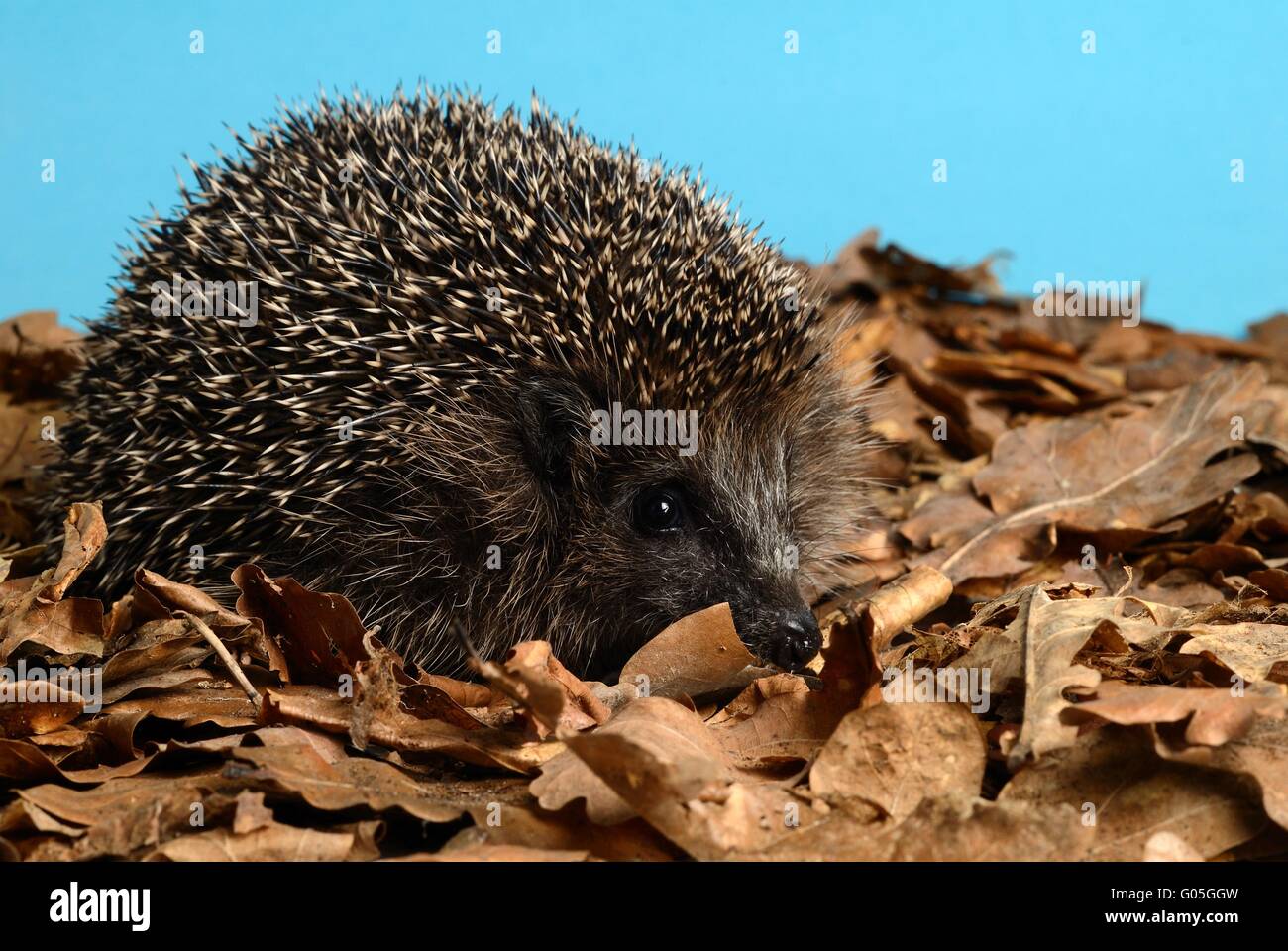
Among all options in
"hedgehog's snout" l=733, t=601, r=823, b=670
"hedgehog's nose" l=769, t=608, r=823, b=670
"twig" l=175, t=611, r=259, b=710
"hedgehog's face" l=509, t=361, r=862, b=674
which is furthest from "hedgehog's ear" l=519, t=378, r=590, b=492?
"twig" l=175, t=611, r=259, b=710

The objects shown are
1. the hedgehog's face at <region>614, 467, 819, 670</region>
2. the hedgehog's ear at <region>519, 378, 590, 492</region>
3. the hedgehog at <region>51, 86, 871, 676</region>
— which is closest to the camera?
the hedgehog at <region>51, 86, 871, 676</region>

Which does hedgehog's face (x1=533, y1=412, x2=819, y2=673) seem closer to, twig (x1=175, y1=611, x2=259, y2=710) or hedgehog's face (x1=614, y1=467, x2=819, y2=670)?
hedgehog's face (x1=614, y1=467, x2=819, y2=670)

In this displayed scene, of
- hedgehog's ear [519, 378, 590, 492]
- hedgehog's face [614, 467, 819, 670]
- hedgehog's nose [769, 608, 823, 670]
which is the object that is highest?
hedgehog's ear [519, 378, 590, 492]

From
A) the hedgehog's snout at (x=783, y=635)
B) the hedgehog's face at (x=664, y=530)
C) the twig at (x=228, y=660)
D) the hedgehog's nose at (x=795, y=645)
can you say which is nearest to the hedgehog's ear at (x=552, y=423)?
the hedgehog's face at (x=664, y=530)

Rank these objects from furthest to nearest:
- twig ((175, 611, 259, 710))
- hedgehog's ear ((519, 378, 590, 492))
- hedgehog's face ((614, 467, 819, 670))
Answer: hedgehog's face ((614, 467, 819, 670)) → hedgehog's ear ((519, 378, 590, 492)) → twig ((175, 611, 259, 710))

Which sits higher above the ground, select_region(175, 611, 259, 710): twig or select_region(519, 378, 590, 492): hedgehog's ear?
select_region(519, 378, 590, 492): hedgehog's ear

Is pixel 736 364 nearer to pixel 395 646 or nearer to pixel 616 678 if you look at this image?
pixel 616 678

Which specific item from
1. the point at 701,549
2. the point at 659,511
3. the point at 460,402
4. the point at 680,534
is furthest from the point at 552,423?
the point at 701,549

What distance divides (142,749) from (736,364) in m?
2.48

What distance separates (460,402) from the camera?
4.72 meters

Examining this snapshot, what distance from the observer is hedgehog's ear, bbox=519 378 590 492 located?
4781mm

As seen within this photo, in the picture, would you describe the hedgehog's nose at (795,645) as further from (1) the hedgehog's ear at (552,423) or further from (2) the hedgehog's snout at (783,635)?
(1) the hedgehog's ear at (552,423)

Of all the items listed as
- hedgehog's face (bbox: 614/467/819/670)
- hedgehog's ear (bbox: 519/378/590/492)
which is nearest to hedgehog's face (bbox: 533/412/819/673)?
hedgehog's face (bbox: 614/467/819/670)

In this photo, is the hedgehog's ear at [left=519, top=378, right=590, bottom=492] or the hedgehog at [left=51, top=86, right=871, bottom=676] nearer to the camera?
the hedgehog at [left=51, top=86, right=871, bottom=676]
